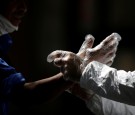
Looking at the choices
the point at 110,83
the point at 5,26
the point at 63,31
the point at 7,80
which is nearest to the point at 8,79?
the point at 7,80

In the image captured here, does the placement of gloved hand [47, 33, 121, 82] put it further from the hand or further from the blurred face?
the blurred face

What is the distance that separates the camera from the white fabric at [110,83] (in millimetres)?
1334

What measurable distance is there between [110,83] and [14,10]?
1.67ft

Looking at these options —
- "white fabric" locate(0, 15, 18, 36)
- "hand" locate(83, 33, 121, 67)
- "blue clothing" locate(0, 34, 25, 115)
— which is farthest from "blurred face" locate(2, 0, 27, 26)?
"hand" locate(83, 33, 121, 67)

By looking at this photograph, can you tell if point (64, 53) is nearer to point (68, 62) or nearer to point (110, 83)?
point (68, 62)

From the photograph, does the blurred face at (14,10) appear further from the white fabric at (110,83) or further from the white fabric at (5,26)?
the white fabric at (110,83)

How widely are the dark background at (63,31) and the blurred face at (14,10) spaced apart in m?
1.36

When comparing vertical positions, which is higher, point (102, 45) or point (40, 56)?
point (102, 45)

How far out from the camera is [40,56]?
2.94m

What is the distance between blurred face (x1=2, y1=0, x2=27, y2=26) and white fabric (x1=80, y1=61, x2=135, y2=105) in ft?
1.23

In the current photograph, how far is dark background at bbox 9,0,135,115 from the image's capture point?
9.30 feet

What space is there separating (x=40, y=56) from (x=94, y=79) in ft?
5.33

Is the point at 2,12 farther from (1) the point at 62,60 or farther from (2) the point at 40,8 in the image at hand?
(2) the point at 40,8

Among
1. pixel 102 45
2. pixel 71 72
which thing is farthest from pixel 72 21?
pixel 71 72
